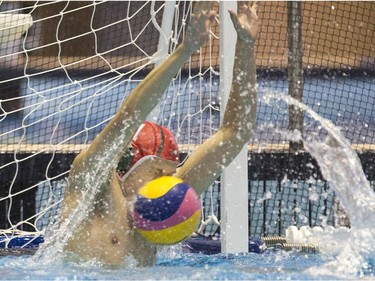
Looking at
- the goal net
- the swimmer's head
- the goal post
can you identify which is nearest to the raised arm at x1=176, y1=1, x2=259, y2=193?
the swimmer's head

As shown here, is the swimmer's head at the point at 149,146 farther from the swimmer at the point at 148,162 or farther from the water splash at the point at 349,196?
the water splash at the point at 349,196

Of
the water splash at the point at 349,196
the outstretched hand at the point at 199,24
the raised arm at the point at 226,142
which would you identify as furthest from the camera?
the raised arm at the point at 226,142

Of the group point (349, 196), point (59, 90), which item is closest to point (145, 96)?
point (349, 196)

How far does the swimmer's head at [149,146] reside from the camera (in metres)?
2.96

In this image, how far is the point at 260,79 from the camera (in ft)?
21.2

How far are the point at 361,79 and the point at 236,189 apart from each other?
3244 mm

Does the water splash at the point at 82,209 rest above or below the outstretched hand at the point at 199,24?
below

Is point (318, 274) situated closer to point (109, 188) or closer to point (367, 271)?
point (367, 271)

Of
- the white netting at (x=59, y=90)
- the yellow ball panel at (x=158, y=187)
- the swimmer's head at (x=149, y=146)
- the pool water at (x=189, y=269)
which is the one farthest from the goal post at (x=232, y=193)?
the white netting at (x=59, y=90)

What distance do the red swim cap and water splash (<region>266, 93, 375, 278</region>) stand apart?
1.52 feet

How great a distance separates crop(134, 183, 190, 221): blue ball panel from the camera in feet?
9.05

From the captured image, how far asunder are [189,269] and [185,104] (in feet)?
10.2

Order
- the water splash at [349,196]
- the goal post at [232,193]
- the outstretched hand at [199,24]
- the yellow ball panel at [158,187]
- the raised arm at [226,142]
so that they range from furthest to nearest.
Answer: the goal post at [232,193]
the raised arm at [226,142]
the water splash at [349,196]
the yellow ball panel at [158,187]
the outstretched hand at [199,24]

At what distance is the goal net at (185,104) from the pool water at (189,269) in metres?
1.33
